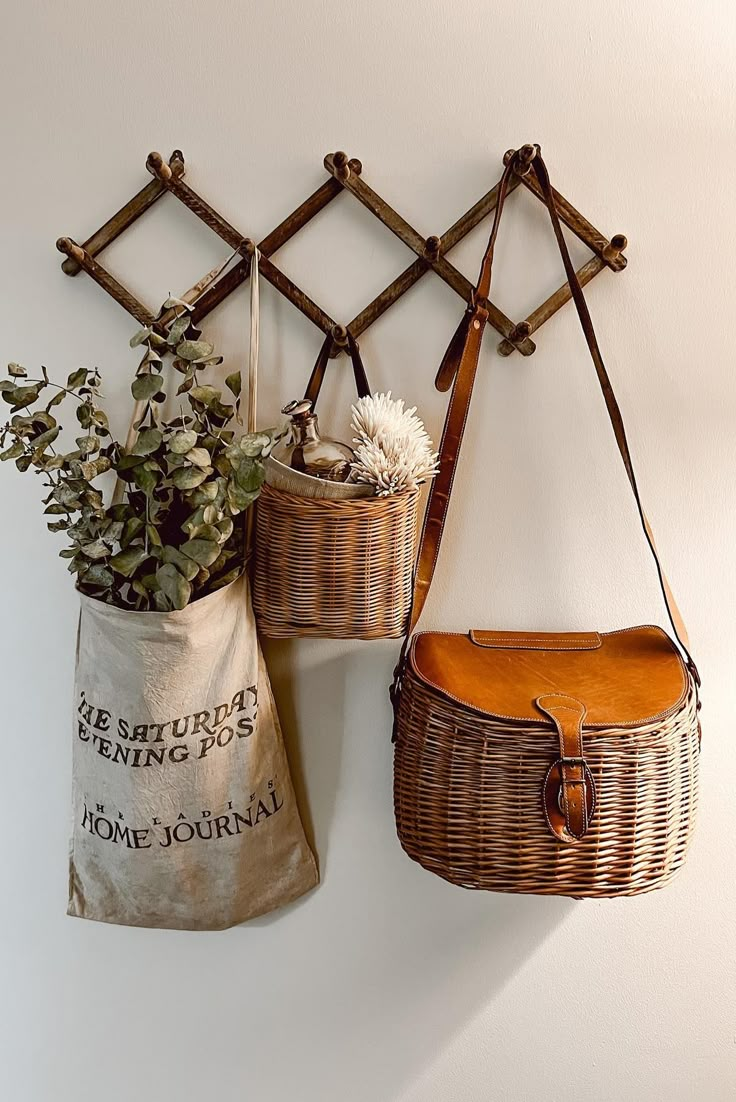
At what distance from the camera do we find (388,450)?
0.81m

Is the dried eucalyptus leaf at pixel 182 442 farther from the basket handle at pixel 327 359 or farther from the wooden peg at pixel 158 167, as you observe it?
the wooden peg at pixel 158 167

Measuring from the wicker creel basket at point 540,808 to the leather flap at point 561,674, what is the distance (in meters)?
0.01

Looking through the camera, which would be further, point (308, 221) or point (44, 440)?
point (308, 221)

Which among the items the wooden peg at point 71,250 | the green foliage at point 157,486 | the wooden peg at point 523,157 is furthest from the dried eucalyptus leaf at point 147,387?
the wooden peg at point 523,157

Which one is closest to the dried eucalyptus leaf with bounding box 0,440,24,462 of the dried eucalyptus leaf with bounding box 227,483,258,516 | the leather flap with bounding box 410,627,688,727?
the dried eucalyptus leaf with bounding box 227,483,258,516

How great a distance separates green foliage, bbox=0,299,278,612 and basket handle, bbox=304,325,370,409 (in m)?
0.09

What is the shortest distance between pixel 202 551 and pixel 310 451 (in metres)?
0.15

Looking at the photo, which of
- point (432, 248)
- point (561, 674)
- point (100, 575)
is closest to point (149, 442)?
point (100, 575)

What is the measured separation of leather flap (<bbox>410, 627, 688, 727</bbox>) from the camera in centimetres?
79

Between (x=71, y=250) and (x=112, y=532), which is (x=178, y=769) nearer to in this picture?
(x=112, y=532)

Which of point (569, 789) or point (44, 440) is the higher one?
point (569, 789)

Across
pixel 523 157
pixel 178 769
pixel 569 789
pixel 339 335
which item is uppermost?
pixel 523 157

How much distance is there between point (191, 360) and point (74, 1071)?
910 mm

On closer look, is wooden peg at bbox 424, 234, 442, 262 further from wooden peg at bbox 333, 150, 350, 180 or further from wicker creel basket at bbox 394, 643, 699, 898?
wicker creel basket at bbox 394, 643, 699, 898
